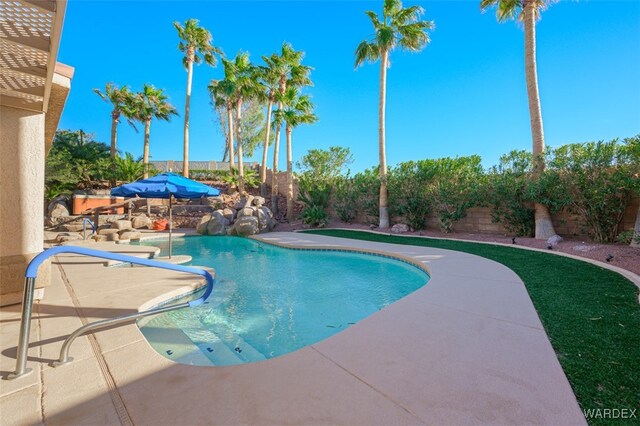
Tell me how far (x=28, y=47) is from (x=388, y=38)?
13739mm

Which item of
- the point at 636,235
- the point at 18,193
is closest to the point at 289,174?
the point at 18,193

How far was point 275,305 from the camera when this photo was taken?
5.04 m

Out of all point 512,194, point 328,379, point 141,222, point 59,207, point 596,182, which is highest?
point 596,182

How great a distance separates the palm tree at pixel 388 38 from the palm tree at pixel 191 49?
14.6 meters

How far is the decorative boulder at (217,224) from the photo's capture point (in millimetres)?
15352

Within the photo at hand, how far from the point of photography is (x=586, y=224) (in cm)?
825

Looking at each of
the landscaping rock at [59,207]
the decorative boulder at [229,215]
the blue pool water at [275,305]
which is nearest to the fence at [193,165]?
the landscaping rock at [59,207]

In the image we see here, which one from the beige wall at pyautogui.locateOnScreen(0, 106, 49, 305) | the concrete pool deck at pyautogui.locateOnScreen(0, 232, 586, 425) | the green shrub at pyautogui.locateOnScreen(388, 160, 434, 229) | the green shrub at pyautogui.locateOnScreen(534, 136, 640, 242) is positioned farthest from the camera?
the green shrub at pyautogui.locateOnScreen(388, 160, 434, 229)

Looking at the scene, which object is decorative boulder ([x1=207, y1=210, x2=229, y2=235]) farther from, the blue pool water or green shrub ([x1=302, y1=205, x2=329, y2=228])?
the blue pool water

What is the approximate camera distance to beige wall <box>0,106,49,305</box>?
3.50m

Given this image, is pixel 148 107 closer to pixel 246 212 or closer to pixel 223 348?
pixel 246 212

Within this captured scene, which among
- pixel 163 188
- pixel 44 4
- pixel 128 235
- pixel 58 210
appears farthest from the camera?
pixel 58 210

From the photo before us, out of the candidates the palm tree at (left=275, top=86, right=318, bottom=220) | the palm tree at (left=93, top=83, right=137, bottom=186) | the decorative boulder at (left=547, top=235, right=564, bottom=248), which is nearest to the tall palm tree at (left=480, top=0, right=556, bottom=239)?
the decorative boulder at (left=547, top=235, right=564, bottom=248)

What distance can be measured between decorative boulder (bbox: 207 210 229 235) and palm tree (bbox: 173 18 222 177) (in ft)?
25.5
